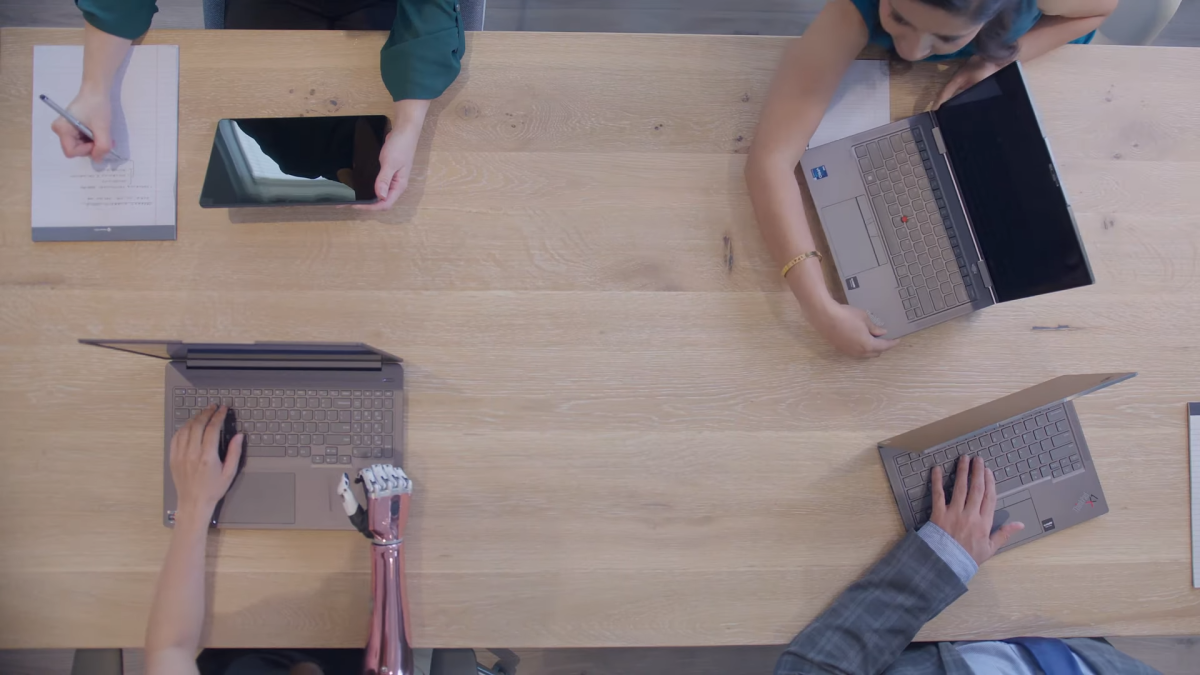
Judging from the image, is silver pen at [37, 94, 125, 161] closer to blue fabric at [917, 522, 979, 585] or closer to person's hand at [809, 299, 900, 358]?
person's hand at [809, 299, 900, 358]

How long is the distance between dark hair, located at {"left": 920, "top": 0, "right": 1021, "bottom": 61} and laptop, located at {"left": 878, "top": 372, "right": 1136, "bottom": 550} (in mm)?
495

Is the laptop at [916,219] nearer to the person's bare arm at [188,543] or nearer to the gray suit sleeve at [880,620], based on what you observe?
the gray suit sleeve at [880,620]

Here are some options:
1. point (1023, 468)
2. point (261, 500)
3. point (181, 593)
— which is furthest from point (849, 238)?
point (181, 593)

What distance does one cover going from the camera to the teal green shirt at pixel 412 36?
35.8 inches

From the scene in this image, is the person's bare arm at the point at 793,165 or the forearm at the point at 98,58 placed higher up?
the forearm at the point at 98,58

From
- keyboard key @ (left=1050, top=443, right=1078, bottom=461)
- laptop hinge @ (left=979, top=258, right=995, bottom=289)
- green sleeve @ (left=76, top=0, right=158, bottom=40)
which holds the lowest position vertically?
keyboard key @ (left=1050, top=443, right=1078, bottom=461)

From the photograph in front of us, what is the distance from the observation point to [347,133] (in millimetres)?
939

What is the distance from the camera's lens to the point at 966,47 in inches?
38.6

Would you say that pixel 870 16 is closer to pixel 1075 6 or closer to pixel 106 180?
pixel 1075 6

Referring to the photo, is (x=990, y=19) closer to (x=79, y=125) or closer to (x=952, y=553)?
(x=952, y=553)

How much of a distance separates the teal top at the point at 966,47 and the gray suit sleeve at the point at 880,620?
70 cm

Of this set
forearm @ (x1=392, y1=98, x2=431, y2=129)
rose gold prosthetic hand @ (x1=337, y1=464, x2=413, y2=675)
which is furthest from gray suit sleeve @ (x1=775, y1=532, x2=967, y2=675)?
forearm @ (x1=392, y1=98, x2=431, y2=129)

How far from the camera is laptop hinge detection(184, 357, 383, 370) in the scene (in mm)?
916

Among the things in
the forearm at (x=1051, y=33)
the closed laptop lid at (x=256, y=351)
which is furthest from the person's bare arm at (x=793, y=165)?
the closed laptop lid at (x=256, y=351)
